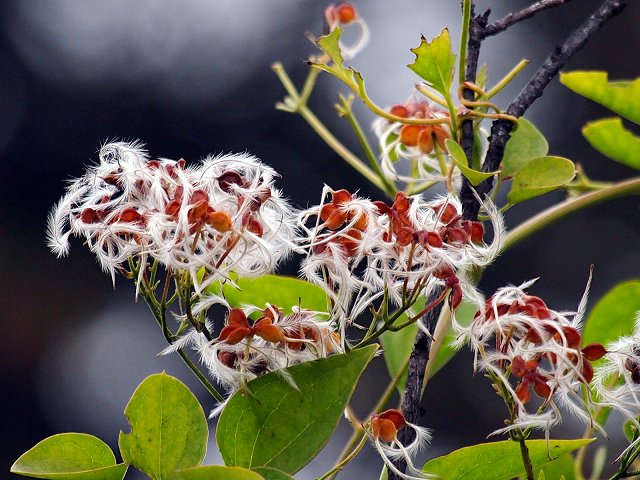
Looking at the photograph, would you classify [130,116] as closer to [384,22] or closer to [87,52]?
[87,52]

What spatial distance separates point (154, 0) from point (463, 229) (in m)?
6.98

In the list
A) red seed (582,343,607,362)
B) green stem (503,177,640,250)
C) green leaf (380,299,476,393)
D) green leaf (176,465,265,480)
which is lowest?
green leaf (380,299,476,393)

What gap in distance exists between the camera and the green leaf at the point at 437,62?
81 centimetres

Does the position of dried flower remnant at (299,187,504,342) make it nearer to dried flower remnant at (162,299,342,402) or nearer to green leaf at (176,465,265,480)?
dried flower remnant at (162,299,342,402)

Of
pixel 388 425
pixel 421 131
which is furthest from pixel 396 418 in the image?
pixel 421 131

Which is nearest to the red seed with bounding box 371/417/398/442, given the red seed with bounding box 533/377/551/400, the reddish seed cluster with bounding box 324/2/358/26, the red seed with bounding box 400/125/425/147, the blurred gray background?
the red seed with bounding box 533/377/551/400

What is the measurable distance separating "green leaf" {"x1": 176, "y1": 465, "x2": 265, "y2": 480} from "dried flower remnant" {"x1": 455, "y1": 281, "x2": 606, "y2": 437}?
0.18 meters

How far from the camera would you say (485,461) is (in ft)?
2.35

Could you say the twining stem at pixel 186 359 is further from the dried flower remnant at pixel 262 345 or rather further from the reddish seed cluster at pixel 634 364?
the reddish seed cluster at pixel 634 364

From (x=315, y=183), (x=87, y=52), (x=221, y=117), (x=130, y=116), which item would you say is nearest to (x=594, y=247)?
(x=315, y=183)

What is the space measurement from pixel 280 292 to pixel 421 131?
202mm

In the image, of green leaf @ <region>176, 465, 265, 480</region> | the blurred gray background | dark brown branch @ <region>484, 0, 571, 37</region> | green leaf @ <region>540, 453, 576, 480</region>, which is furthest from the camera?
the blurred gray background

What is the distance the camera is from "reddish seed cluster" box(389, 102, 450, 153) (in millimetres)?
946

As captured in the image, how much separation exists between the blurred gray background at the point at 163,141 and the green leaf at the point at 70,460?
16.5 ft
